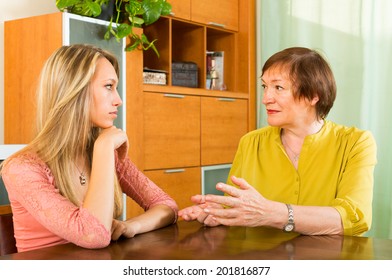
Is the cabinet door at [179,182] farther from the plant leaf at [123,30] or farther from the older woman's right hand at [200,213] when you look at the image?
the older woman's right hand at [200,213]

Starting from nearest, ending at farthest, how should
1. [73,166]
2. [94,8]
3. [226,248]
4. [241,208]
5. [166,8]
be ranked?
[226,248], [241,208], [73,166], [94,8], [166,8]

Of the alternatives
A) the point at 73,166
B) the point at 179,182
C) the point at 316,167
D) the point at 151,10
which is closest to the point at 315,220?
the point at 316,167

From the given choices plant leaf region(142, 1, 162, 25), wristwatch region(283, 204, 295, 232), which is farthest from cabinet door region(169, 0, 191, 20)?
wristwatch region(283, 204, 295, 232)

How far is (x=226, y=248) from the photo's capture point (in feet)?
4.59

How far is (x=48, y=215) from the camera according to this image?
4.96ft

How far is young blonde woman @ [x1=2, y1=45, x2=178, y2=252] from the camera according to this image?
1521 millimetres

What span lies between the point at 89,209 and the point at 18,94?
192cm

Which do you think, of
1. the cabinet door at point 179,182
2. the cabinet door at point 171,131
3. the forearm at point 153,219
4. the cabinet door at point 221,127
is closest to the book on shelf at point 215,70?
the cabinet door at point 221,127

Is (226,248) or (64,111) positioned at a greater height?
(64,111)

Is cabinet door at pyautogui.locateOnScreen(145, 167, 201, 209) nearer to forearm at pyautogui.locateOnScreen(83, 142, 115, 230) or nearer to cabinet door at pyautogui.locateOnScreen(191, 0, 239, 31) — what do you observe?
cabinet door at pyautogui.locateOnScreen(191, 0, 239, 31)

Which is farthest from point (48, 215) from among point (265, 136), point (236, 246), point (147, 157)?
point (147, 157)

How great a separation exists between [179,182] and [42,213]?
8.11 ft

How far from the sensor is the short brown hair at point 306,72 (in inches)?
84.7

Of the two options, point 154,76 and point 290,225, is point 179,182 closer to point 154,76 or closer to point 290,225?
point 154,76
